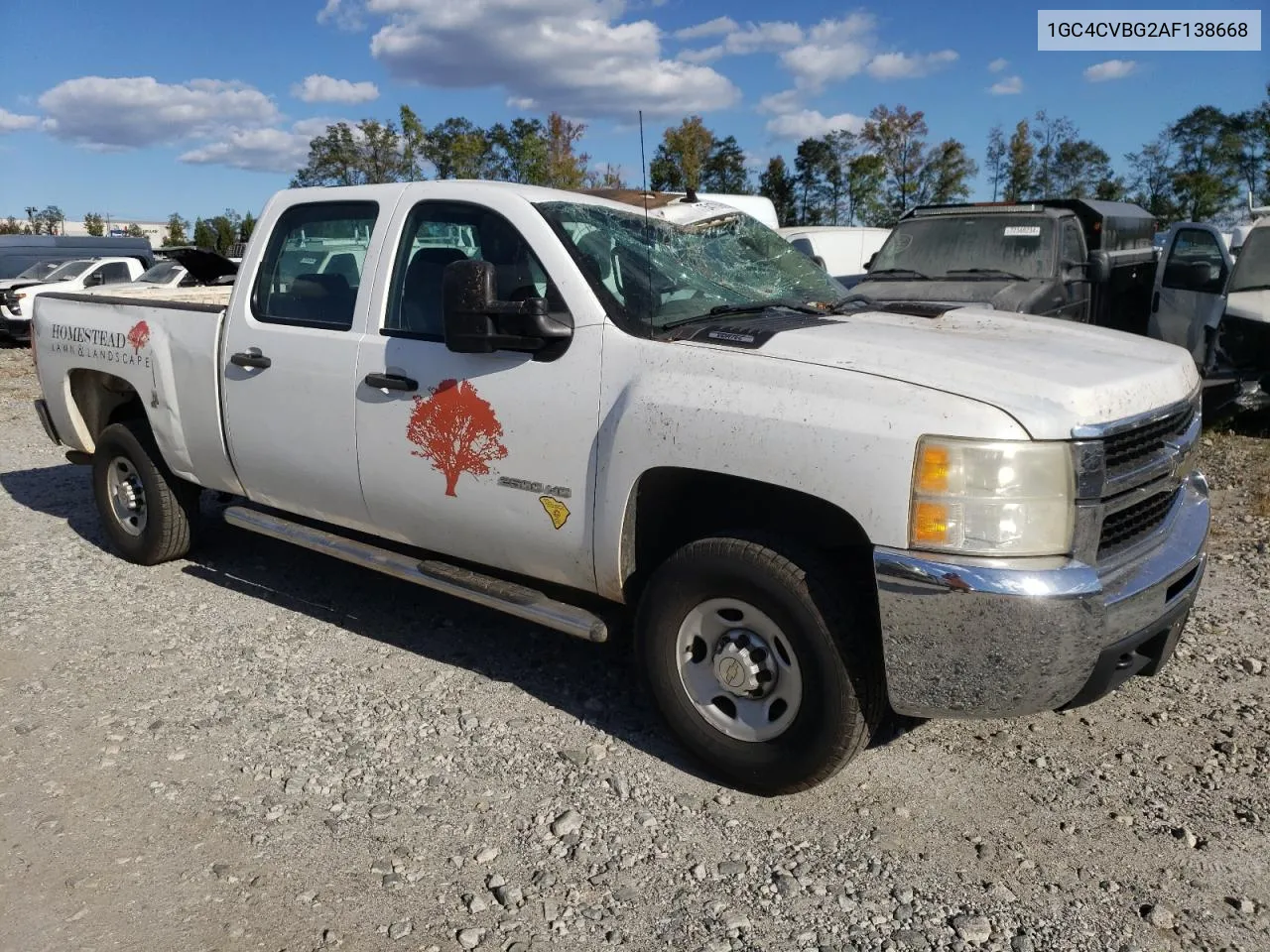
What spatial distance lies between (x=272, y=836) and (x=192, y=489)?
10.2 feet

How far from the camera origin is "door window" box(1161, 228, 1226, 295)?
934 centimetres

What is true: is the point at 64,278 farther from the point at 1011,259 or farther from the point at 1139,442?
the point at 1139,442

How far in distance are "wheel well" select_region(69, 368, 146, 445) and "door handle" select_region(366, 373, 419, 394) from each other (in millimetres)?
2465

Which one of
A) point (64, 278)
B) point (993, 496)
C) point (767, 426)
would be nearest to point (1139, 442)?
point (993, 496)

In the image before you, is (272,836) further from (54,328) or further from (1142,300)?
(1142,300)

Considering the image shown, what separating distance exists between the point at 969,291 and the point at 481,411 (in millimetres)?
6686

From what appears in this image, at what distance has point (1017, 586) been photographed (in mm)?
2826

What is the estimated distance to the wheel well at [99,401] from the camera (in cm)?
597

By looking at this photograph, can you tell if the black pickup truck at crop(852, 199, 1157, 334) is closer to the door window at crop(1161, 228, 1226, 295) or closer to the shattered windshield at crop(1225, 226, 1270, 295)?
the door window at crop(1161, 228, 1226, 295)

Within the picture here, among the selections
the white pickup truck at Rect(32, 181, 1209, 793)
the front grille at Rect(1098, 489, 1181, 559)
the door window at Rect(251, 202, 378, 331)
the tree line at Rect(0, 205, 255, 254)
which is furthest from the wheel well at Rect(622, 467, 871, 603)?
the tree line at Rect(0, 205, 255, 254)

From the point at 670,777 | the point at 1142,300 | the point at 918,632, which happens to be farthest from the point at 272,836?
the point at 1142,300

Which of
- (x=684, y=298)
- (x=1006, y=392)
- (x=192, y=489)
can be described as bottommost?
(x=192, y=489)

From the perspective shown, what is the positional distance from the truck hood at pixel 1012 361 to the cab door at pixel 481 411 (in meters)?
0.58

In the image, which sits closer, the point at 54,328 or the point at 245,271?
the point at 245,271
